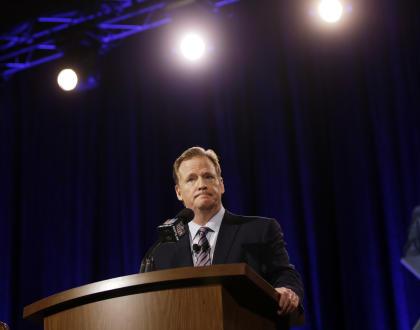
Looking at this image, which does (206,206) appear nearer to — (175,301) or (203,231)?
(203,231)

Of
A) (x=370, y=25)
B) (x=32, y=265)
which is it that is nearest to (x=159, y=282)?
(x=370, y=25)

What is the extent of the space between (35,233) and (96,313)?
381 centimetres

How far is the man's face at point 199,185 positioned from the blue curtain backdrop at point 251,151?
5.71ft

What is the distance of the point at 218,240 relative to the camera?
7.89ft

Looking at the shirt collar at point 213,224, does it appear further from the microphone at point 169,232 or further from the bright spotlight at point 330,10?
the bright spotlight at point 330,10

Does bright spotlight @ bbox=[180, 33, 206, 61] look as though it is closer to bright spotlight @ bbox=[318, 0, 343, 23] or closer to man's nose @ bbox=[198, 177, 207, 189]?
bright spotlight @ bbox=[318, 0, 343, 23]

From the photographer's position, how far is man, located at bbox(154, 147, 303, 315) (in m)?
2.31

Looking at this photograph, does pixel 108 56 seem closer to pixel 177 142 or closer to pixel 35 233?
pixel 177 142

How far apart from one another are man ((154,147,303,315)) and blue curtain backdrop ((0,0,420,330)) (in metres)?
1.78

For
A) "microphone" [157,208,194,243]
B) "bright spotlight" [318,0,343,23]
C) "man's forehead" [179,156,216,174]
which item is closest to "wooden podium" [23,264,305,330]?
"microphone" [157,208,194,243]

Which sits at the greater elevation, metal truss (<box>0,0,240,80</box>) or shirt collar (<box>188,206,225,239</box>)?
metal truss (<box>0,0,240,80</box>)

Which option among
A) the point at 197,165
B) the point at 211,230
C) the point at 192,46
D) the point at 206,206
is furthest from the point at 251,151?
the point at 211,230

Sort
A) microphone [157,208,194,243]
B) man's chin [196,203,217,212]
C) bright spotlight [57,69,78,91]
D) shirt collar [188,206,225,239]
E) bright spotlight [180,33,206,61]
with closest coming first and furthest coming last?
microphone [157,208,194,243]
shirt collar [188,206,225,239]
man's chin [196,203,217,212]
bright spotlight [180,33,206,61]
bright spotlight [57,69,78,91]

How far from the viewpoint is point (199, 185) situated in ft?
8.96
